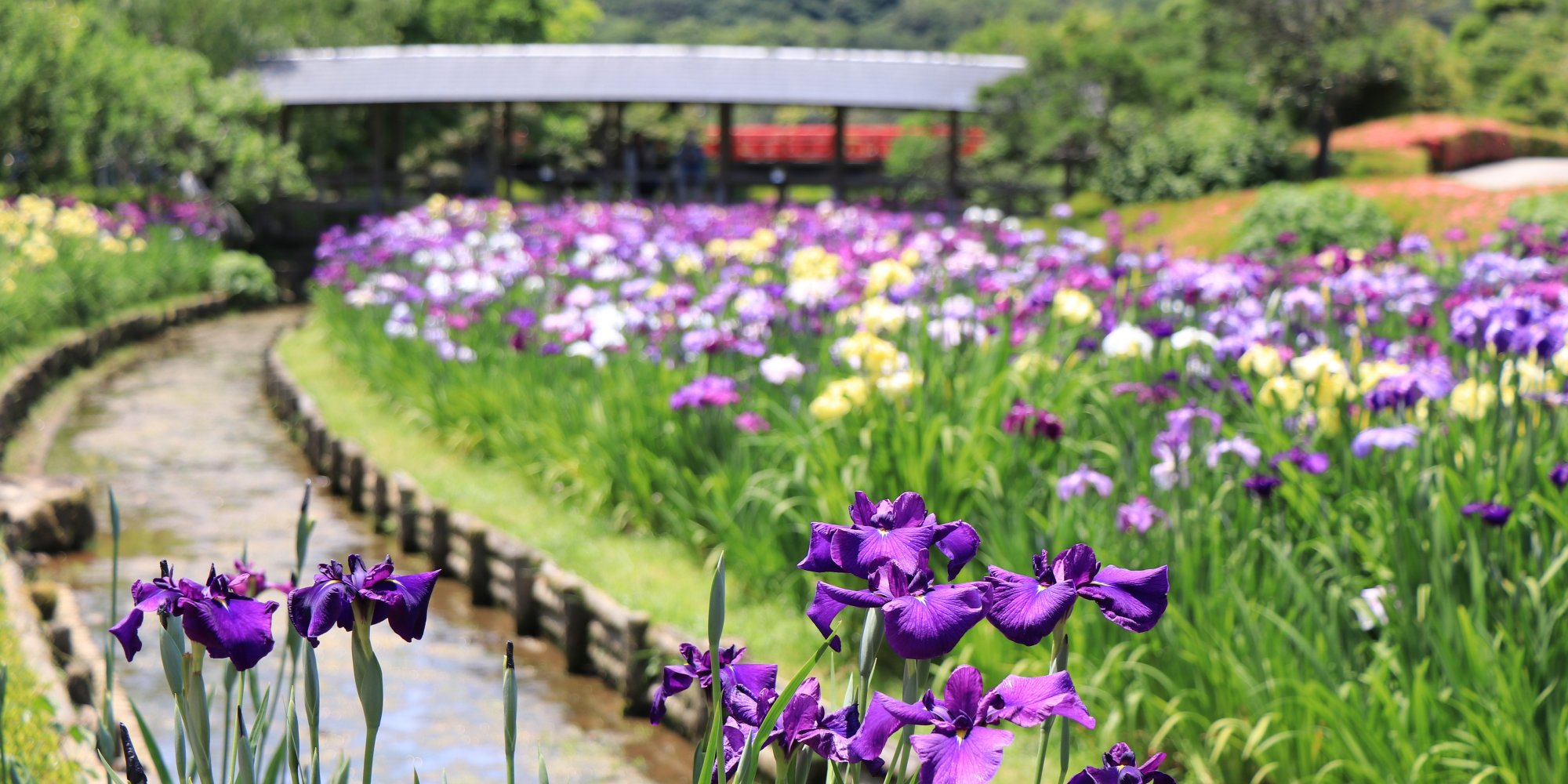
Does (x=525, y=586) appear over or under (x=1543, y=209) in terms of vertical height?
under

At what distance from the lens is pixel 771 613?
5.37m

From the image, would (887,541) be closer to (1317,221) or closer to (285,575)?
(285,575)

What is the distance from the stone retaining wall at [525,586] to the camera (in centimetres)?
501

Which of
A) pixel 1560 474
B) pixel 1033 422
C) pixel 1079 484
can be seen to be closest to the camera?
pixel 1560 474

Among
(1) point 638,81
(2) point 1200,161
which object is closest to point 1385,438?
(2) point 1200,161

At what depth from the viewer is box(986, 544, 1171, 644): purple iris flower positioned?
132 cm

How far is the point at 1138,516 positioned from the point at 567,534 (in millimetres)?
3552

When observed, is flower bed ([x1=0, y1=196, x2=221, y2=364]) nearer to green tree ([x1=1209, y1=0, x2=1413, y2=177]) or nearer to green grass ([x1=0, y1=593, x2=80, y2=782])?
green grass ([x1=0, y1=593, x2=80, y2=782])

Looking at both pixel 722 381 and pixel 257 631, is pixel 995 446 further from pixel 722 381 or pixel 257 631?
pixel 257 631

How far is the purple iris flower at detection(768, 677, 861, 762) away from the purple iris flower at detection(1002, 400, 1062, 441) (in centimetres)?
289

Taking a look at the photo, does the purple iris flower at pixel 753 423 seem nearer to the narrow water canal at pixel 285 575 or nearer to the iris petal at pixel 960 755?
the narrow water canal at pixel 285 575

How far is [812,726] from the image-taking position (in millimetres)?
1429

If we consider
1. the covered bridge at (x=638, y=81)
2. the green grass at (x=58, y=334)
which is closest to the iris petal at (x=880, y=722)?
the green grass at (x=58, y=334)

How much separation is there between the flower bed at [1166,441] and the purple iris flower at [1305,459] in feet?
0.04
